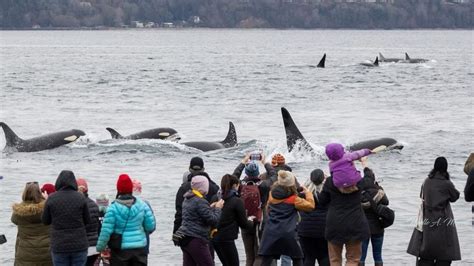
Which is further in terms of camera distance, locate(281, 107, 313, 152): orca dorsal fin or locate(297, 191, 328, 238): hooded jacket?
locate(281, 107, 313, 152): orca dorsal fin

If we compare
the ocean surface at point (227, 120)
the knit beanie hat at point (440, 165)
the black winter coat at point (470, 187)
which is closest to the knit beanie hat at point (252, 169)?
the knit beanie hat at point (440, 165)

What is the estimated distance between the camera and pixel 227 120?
51688 mm

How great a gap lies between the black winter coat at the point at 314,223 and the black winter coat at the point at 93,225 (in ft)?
9.65

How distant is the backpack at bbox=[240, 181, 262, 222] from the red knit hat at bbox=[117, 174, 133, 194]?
2457 millimetres

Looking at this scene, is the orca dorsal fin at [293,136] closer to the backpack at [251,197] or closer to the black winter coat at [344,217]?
the backpack at [251,197]

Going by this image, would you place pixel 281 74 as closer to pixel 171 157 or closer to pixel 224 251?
pixel 171 157

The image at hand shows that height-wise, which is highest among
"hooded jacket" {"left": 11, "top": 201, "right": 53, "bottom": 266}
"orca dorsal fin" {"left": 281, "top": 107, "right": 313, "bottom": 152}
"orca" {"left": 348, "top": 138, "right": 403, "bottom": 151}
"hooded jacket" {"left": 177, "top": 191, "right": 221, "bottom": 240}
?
"hooded jacket" {"left": 177, "top": 191, "right": 221, "bottom": 240}

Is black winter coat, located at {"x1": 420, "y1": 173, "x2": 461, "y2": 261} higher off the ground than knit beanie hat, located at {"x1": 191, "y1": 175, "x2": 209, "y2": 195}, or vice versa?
knit beanie hat, located at {"x1": 191, "y1": 175, "x2": 209, "y2": 195}

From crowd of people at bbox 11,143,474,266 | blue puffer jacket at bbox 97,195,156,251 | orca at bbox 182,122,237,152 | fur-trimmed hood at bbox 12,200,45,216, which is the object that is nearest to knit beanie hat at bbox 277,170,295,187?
crowd of people at bbox 11,143,474,266

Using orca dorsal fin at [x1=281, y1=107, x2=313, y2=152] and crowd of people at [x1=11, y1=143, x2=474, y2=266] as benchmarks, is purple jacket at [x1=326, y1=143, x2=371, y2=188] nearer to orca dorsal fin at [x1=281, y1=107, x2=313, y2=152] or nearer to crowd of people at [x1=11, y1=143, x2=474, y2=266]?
crowd of people at [x1=11, y1=143, x2=474, y2=266]

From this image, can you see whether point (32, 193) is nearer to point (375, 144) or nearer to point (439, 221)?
point (439, 221)

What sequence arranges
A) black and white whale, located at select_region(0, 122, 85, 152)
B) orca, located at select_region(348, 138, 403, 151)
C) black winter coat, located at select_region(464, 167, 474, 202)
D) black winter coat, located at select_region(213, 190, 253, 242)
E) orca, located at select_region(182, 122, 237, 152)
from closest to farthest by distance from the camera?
black winter coat, located at select_region(464, 167, 474, 202) → black winter coat, located at select_region(213, 190, 253, 242) → orca, located at select_region(348, 138, 403, 151) → orca, located at select_region(182, 122, 237, 152) → black and white whale, located at select_region(0, 122, 85, 152)

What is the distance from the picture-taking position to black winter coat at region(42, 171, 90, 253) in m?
14.0

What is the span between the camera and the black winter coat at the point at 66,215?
14.0 metres
